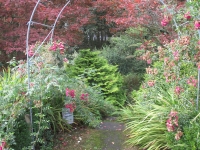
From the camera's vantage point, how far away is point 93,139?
3766mm

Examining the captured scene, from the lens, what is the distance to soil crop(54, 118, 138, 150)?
3559 mm

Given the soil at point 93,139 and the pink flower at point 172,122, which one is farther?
the soil at point 93,139

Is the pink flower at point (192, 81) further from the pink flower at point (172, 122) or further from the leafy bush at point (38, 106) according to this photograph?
the leafy bush at point (38, 106)

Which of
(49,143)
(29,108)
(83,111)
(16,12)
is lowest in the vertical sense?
(49,143)

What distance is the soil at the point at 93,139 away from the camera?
356 cm

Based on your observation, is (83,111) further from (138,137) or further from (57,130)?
(138,137)

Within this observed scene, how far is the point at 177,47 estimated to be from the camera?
315 cm

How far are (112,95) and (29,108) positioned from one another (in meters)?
3.16

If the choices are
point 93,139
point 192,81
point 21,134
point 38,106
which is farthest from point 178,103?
point 21,134

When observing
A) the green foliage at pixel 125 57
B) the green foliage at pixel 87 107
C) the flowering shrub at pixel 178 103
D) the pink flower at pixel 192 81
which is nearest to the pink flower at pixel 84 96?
the green foliage at pixel 87 107

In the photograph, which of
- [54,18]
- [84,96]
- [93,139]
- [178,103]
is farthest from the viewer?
[54,18]

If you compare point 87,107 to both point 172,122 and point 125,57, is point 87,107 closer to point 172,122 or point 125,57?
point 172,122

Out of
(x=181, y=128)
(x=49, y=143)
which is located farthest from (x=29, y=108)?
(x=181, y=128)

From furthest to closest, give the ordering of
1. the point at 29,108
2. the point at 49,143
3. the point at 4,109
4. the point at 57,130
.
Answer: the point at 57,130, the point at 49,143, the point at 29,108, the point at 4,109
